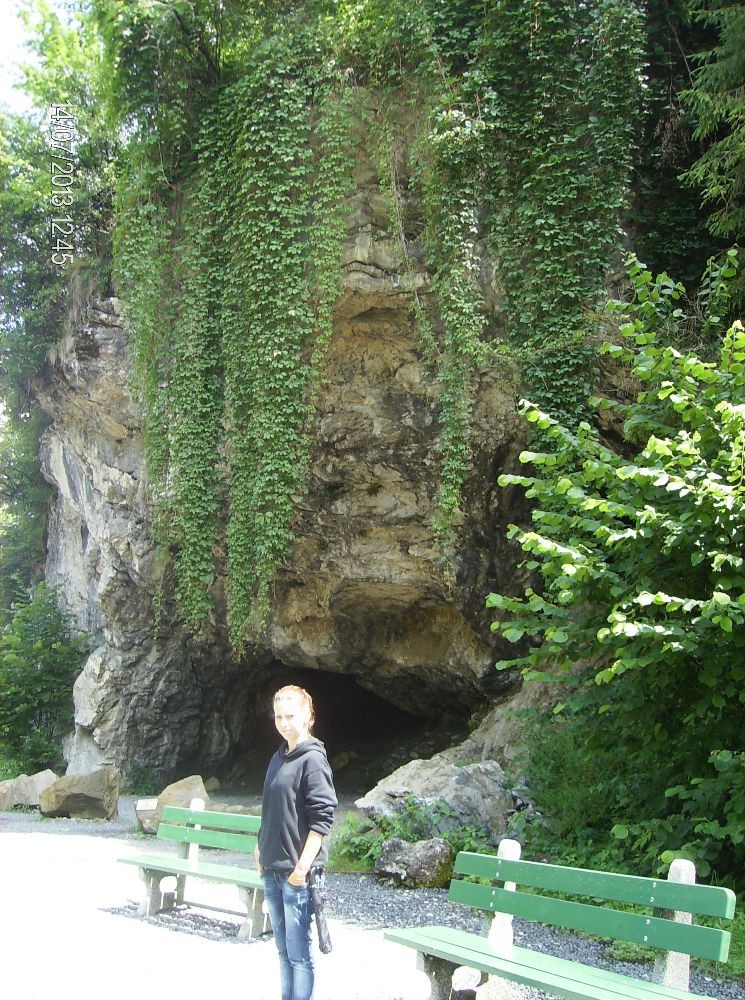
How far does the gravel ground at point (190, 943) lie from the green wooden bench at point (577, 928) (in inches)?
15.4

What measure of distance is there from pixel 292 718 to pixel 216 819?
2309mm

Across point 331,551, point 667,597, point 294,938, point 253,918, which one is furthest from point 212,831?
point 331,551

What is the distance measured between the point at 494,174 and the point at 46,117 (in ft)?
28.7

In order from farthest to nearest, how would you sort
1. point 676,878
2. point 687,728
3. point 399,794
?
point 399,794
point 687,728
point 676,878

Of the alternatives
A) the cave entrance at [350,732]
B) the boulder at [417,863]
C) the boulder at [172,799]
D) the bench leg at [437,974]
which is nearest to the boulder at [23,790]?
the boulder at [172,799]

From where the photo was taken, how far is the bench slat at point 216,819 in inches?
188

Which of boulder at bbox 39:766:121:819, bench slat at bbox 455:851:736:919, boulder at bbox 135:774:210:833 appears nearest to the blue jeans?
bench slat at bbox 455:851:736:919

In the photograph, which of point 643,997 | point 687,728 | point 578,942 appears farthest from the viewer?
point 687,728

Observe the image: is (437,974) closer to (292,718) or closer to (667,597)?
(292,718)

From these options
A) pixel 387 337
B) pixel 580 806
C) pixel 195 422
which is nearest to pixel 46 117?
pixel 195 422

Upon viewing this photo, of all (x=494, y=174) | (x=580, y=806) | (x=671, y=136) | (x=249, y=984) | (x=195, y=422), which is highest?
(x=671, y=136)

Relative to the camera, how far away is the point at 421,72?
367 inches

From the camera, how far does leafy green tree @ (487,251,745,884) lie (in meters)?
4.52

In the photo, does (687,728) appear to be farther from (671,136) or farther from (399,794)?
(671,136)
